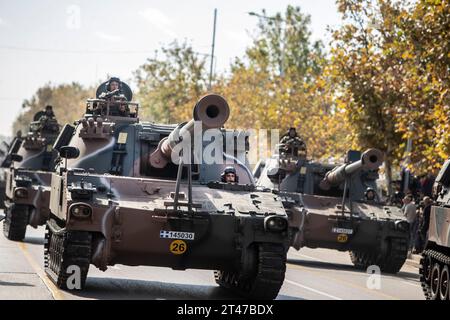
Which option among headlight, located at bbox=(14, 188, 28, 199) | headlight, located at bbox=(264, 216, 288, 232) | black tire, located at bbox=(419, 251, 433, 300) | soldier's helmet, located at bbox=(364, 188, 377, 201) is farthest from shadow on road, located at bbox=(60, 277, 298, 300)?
soldier's helmet, located at bbox=(364, 188, 377, 201)

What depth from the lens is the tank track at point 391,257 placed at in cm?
2373

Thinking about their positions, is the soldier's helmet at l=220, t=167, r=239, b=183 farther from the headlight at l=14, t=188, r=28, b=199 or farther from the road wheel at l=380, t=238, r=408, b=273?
the headlight at l=14, t=188, r=28, b=199

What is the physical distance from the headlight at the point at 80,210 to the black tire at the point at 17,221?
373 inches

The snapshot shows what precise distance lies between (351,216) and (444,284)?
300 inches

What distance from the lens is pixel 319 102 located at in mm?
55281

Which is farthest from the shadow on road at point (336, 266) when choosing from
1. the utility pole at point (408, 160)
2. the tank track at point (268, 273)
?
the tank track at point (268, 273)

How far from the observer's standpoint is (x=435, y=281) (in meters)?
17.2

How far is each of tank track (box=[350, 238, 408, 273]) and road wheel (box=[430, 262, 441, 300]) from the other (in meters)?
6.42

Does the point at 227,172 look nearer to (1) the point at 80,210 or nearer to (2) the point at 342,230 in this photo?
(1) the point at 80,210

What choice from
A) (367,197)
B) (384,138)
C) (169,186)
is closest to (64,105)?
(384,138)

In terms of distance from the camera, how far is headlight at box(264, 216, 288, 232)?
15.1 meters

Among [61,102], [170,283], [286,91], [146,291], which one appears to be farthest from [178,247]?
[61,102]

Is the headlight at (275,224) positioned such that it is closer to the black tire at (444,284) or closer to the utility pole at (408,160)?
the black tire at (444,284)
